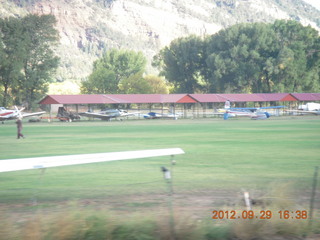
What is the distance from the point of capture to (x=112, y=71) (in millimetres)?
126062

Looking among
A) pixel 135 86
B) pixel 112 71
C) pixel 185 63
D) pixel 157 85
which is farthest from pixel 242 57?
pixel 157 85

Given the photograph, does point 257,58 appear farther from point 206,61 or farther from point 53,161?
point 53,161

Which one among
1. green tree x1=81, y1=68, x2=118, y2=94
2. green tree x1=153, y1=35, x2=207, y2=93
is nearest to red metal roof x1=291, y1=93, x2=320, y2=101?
green tree x1=153, y1=35, x2=207, y2=93

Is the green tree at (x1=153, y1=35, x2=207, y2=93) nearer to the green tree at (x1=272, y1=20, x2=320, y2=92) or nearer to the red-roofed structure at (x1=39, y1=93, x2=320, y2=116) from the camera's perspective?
the green tree at (x1=272, y1=20, x2=320, y2=92)

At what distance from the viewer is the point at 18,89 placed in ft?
321

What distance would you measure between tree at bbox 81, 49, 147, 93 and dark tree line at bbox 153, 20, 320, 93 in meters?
18.4

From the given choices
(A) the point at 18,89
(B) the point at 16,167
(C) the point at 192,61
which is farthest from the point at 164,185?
(C) the point at 192,61

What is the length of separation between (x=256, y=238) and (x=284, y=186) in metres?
1.50

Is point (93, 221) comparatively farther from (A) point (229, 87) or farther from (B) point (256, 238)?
(A) point (229, 87)

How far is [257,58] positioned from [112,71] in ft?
132

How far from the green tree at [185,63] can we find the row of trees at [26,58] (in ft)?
105

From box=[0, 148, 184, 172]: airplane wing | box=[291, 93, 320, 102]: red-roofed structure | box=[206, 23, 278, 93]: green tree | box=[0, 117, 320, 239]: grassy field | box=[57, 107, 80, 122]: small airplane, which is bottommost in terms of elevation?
box=[0, 117, 320, 239]: grassy field

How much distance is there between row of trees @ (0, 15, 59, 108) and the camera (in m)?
93.0

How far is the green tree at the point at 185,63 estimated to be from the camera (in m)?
118
